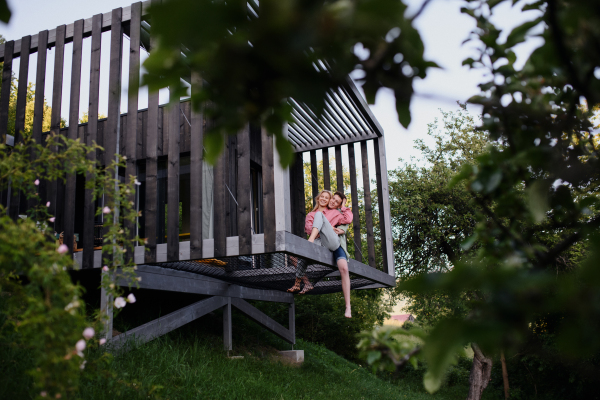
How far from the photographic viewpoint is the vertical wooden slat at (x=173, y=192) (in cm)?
414

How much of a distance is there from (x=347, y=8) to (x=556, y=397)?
1150 cm

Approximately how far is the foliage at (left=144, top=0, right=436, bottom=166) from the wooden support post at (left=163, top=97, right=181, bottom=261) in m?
3.59

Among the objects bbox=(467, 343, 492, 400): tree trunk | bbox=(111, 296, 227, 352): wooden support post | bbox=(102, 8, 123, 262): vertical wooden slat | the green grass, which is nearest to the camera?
the green grass

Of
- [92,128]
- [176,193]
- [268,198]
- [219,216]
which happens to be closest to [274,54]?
[268,198]

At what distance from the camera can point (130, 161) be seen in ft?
14.5

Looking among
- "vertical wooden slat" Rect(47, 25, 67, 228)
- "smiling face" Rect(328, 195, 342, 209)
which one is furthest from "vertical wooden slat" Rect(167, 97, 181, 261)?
"smiling face" Rect(328, 195, 342, 209)

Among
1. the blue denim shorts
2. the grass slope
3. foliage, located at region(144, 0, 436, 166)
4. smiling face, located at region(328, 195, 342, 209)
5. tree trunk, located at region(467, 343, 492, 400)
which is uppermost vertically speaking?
smiling face, located at region(328, 195, 342, 209)

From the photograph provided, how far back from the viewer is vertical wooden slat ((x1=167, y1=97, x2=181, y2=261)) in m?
4.14

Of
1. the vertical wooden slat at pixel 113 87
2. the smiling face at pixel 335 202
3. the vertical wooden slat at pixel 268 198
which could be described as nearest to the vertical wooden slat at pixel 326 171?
the smiling face at pixel 335 202

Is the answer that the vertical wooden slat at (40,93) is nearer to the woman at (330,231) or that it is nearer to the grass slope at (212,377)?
the grass slope at (212,377)

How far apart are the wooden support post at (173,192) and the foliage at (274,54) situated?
11.8 feet

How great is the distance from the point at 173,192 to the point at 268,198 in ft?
3.25

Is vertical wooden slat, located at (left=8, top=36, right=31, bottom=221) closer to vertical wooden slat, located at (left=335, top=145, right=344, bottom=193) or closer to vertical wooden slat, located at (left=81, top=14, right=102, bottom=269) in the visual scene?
vertical wooden slat, located at (left=81, top=14, right=102, bottom=269)

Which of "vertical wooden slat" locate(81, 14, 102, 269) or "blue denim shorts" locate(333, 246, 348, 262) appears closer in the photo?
"vertical wooden slat" locate(81, 14, 102, 269)
